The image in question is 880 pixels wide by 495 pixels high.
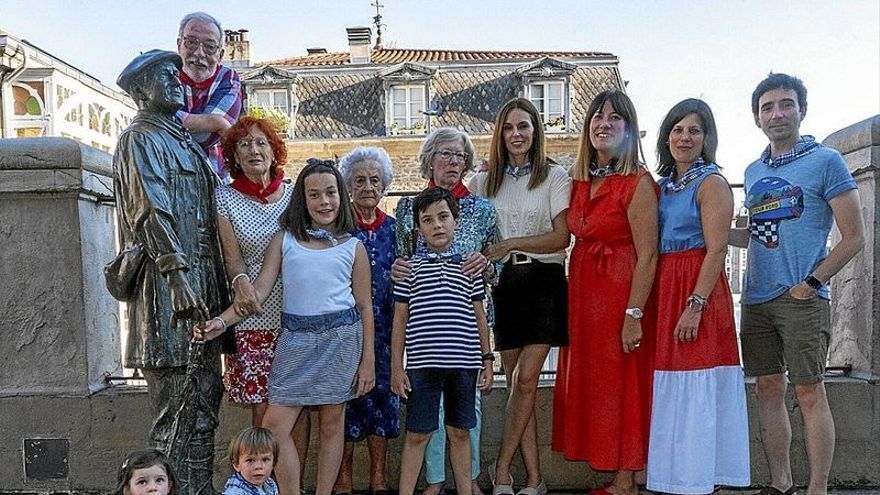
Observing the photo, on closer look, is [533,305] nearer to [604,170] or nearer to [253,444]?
[604,170]

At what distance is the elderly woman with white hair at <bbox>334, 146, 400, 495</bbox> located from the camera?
3.56 metres

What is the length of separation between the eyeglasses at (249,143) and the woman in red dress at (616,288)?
1.52 m

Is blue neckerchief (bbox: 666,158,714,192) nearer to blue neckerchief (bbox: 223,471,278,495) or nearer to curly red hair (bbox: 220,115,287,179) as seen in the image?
curly red hair (bbox: 220,115,287,179)

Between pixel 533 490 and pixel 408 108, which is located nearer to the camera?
pixel 533 490

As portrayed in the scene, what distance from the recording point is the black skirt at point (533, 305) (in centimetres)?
345

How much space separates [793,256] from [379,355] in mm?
2064

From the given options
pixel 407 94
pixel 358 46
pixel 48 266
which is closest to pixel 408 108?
pixel 407 94

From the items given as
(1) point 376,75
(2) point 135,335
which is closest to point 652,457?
(2) point 135,335

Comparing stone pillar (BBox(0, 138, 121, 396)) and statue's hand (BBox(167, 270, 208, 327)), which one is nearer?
statue's hand (BBox(167, 270, 208, 327))

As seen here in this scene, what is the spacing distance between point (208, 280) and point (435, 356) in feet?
3.49

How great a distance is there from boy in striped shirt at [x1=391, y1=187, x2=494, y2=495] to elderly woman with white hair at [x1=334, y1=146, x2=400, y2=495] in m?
0.29

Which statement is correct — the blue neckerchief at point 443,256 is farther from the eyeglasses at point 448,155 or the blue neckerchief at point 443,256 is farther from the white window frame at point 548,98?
the white window frame at point 548,98

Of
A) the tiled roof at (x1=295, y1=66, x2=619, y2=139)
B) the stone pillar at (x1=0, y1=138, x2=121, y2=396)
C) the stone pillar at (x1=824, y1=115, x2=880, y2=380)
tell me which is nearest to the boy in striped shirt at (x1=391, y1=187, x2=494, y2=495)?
the stone pillar at (x1=0, y1=138, x2=121, y2=396)

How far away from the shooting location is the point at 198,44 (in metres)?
3.42
